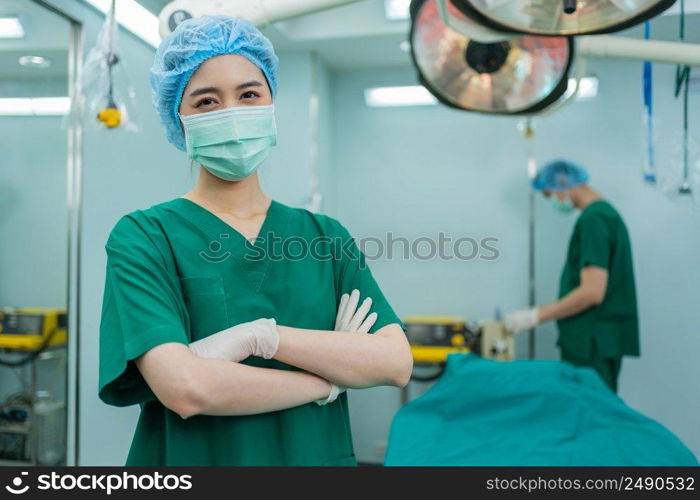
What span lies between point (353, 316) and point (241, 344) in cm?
20

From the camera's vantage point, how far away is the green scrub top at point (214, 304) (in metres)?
0.73

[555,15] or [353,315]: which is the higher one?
[555,15]

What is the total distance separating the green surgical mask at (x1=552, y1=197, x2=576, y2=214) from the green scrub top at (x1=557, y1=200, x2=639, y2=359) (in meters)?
0.19

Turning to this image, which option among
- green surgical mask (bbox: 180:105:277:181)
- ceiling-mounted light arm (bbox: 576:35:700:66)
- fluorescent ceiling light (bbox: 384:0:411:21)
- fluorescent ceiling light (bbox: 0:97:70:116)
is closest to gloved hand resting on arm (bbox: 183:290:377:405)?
green surgical mask (bbox: 180:105:277:181)

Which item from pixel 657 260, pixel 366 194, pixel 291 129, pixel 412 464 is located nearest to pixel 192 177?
pixel 291 129

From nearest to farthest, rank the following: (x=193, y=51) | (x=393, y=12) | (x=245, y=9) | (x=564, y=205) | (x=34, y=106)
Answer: (x=193, y=51), (x=245, y=9), (x=34, y=106), (x=393, y=12), (x=564, y=205)

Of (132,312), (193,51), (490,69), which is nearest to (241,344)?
(132,312)

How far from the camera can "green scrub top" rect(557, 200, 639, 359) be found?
6.44 feet

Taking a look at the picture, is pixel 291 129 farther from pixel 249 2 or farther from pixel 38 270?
pixel 38 270

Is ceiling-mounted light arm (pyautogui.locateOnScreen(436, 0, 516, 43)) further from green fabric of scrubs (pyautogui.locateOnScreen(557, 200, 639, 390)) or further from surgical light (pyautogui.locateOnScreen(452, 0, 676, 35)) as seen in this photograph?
green fabric of scrubs (pyautogui.locateOnScreen(557, 200, 639, 390))

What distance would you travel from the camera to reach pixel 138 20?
116 cm

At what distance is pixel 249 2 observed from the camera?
3.56 feet

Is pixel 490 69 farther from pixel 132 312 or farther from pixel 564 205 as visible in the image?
pixel 564 205

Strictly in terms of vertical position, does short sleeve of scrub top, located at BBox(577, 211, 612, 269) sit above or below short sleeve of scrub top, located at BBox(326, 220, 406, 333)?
above
